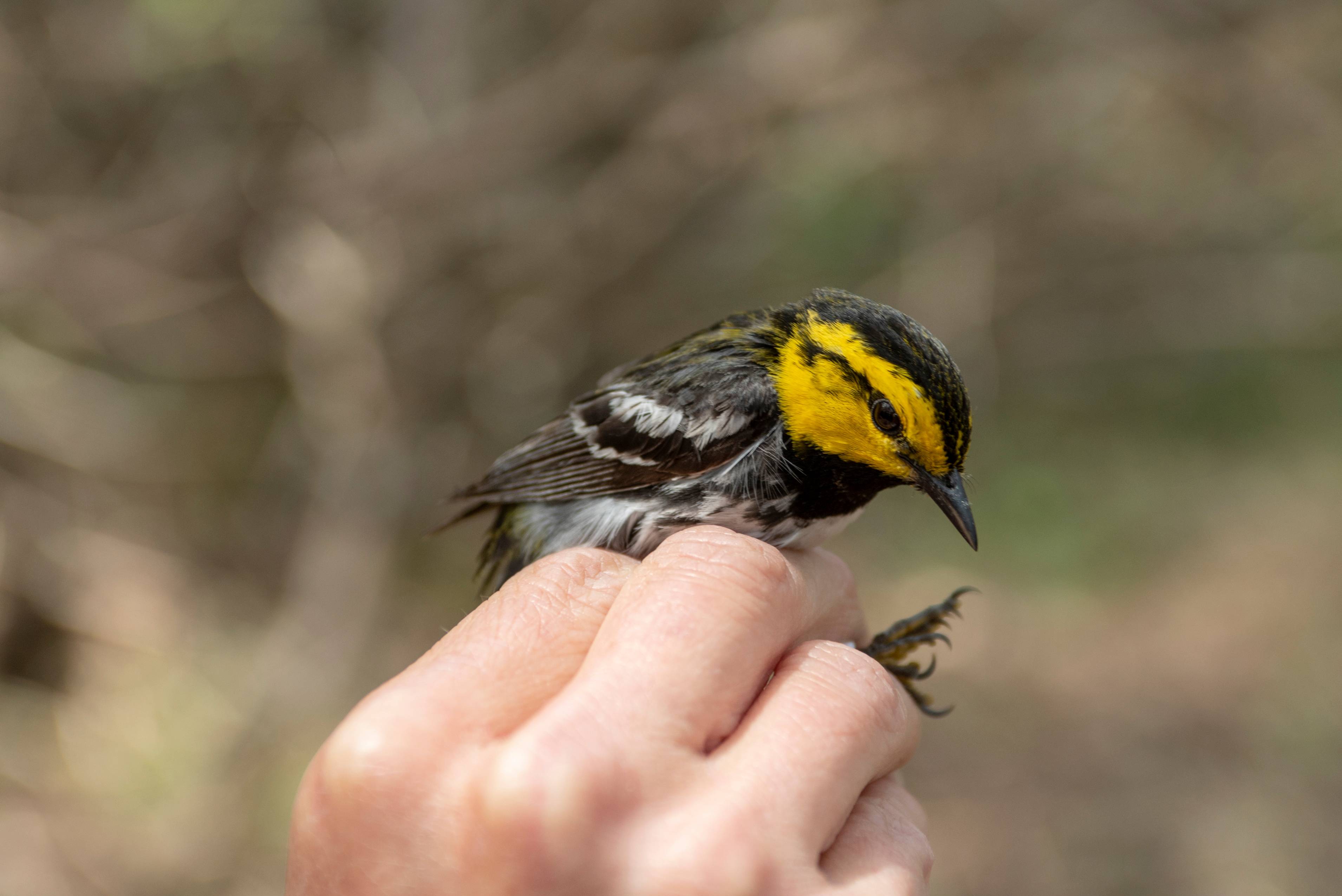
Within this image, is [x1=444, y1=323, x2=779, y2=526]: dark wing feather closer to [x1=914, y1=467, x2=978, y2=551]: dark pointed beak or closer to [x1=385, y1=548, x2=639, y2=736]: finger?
[x1=914, y1=467, x2=978, y2=551]: dark pointed beak

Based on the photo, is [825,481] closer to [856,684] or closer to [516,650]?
[856,684]

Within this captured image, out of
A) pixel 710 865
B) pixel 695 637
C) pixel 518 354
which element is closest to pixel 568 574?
pixel 695 637

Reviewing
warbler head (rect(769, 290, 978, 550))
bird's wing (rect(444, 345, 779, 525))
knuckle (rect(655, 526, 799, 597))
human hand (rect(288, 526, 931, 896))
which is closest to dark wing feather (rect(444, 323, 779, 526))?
bird's wing (rect(444, 345, 779, 525))

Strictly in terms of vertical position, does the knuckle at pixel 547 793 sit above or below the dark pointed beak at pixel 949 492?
below

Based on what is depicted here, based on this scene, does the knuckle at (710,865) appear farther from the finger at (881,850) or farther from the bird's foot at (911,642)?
the bird's foot at (911,642)

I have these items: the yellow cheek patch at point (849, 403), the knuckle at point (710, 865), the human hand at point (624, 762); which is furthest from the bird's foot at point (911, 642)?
the knuckle at point (710, 865)
